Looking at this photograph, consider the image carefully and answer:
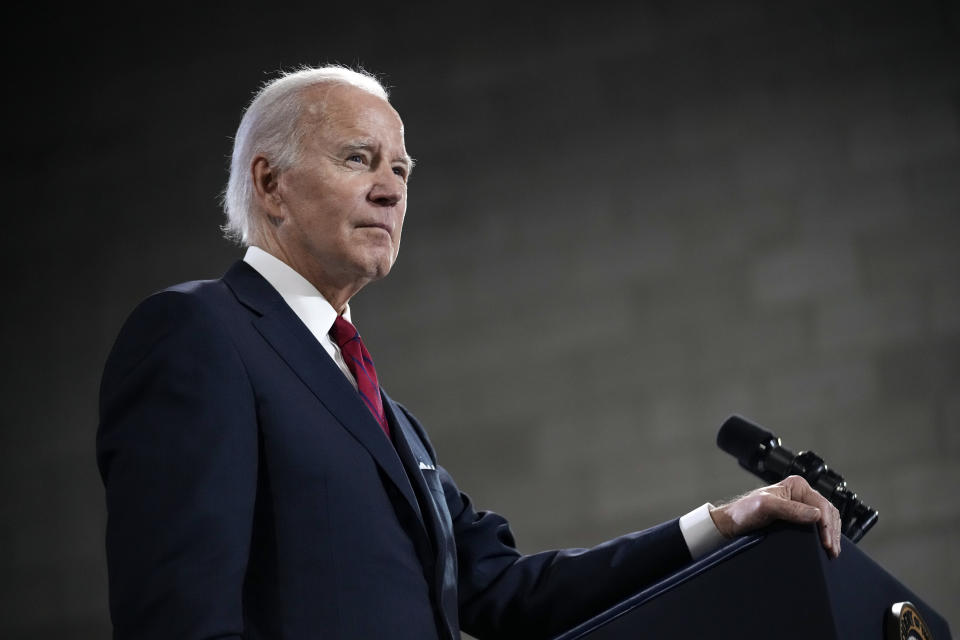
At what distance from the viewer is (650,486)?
11.1 ft

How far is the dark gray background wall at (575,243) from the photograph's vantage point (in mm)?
3377

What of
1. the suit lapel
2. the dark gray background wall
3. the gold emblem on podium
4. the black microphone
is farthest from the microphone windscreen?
the dark gray background wall

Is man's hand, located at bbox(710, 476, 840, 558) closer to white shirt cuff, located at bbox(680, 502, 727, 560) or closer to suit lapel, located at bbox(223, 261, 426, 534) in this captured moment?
white shirt cuff, located at bbox(680, 502, 727, 560)

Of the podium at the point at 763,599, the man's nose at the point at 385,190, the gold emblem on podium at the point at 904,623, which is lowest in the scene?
the gold emblem on podium at the point at 904,623

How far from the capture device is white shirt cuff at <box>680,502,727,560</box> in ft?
4.35

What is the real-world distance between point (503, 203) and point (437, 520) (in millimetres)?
2368

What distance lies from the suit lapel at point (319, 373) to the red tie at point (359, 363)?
0.09 m

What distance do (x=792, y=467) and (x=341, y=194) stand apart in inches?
27.8

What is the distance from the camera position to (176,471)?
43.3 inches

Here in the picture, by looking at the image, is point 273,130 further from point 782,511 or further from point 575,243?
point 575,243

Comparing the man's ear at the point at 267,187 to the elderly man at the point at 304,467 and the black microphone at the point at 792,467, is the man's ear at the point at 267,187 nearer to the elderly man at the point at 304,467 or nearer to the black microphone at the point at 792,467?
the elderly man at the point at 304,467

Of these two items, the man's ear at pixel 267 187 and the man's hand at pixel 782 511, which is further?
the man's ear at pixel 267 187

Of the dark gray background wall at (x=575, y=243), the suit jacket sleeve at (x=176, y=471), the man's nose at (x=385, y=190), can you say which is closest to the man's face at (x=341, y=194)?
the man's nose at (x=385, y=190)

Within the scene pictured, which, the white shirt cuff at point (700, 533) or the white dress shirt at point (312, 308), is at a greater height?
the white dress shirt at point (312, 308)
